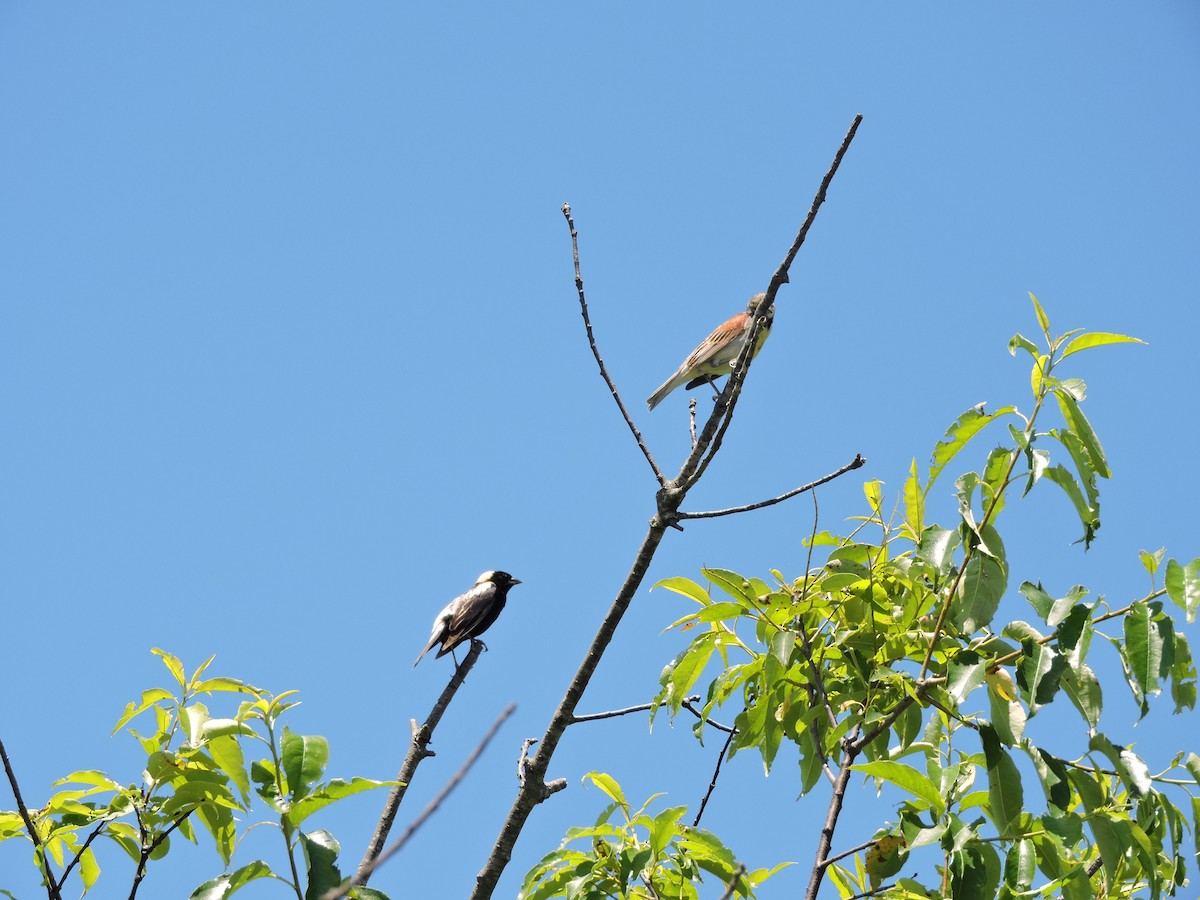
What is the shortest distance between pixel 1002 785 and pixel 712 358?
9.26m

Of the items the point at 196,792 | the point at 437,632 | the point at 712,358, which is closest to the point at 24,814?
the point at 196,792

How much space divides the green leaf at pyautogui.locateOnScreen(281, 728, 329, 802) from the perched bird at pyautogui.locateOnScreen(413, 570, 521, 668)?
4.86 metres

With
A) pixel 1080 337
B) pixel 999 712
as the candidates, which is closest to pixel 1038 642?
pixel 999 712

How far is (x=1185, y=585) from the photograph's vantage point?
3029mm

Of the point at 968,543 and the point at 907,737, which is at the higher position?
the point at 968,543

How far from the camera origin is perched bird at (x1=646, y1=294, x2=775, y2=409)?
1215 cm

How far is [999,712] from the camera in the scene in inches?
127

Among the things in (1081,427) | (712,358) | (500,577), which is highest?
(712,358)

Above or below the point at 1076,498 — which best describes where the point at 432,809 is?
below

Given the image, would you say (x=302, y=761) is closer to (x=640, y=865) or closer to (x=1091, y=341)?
(x=640, y=865)

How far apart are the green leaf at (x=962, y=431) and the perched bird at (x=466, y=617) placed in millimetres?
4882

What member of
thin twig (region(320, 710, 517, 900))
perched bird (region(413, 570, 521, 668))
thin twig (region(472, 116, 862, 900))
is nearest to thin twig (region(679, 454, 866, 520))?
thin twig (region(472, 116, 862, 900))

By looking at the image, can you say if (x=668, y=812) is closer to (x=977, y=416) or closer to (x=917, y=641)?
(x=917, y=641)

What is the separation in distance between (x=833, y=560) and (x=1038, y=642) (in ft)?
2.91
